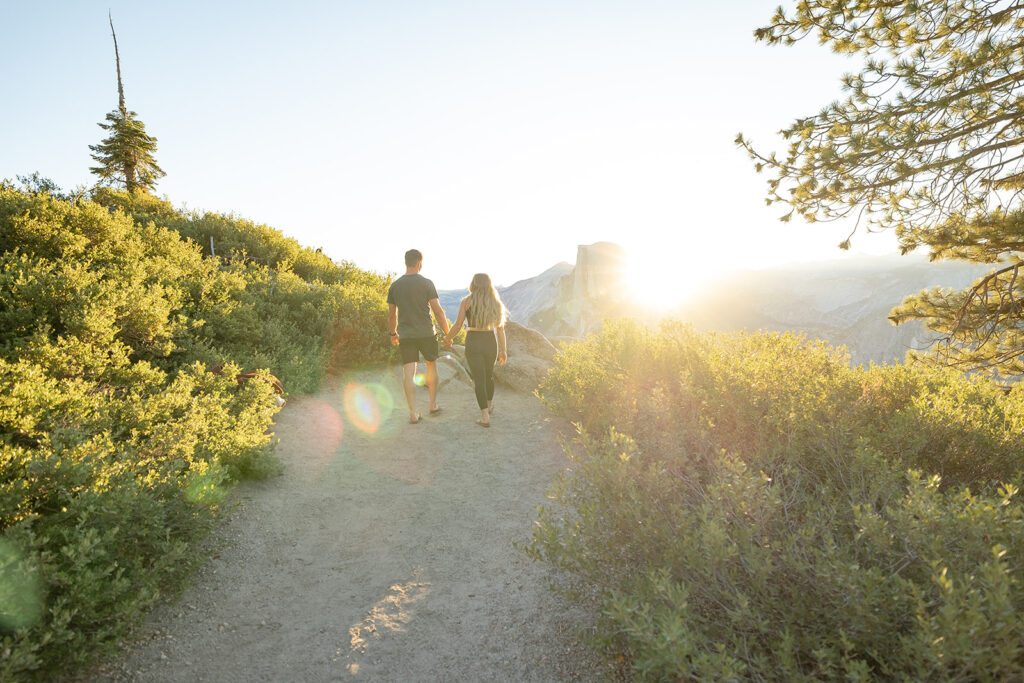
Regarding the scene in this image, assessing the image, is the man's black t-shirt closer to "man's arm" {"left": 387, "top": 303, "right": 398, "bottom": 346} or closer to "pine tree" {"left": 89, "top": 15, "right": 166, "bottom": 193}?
"man's arm" {"left": 387, "top": 303, "right": 398, "bottom": 346}

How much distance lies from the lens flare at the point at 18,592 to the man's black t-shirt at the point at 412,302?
5288mm

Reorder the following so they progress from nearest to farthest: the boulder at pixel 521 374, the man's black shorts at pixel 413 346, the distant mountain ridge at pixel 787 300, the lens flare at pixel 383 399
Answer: the man's black shorts at pixel 413 346, the lens flare at pixel 383 399, the boulder at pixel 521 374, the distant mountain ridge at pixel 787 300

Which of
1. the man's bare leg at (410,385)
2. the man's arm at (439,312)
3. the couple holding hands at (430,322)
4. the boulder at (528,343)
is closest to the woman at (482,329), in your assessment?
the couple holding hands at (430,322)

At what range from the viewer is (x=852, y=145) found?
17.6 ft

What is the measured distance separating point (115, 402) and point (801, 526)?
570 centimetres

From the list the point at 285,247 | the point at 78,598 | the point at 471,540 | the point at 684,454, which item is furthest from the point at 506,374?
the point at 285,247

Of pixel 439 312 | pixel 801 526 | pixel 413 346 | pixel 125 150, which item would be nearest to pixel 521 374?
pixel 439 312

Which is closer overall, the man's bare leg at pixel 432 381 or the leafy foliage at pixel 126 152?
the man's bare leg at pixel 432 381

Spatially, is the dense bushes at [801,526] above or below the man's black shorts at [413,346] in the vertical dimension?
below

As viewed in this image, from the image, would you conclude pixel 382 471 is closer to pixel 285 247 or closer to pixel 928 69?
pixel 928 69

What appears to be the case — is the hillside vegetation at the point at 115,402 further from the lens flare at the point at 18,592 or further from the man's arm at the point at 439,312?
the man's arm at the point at 439,312

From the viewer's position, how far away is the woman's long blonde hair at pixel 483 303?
7.74 m

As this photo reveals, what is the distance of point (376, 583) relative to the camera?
4.14 meters

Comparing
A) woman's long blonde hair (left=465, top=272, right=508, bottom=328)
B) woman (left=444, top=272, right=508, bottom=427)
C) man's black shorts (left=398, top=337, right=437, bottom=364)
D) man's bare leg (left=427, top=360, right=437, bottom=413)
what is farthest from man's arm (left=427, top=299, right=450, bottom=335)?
man's bare leg (left=427, top=360, right=437, bottom=413)
